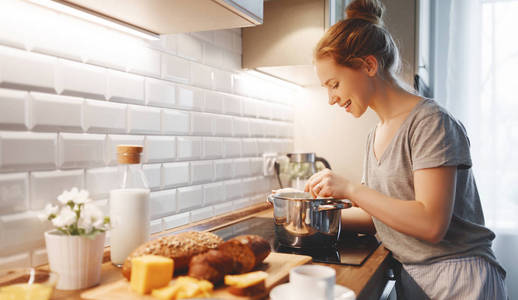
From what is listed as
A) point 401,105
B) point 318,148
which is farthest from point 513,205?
point 401,105

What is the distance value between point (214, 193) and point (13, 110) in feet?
2.87

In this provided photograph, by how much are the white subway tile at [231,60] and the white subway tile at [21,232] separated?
0.98 metres

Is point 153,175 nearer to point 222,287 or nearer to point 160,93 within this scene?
point 160,93

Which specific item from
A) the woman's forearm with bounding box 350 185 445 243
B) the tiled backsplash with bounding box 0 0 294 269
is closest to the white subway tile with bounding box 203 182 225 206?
the tiled backsplash with bounding box 0 0 294 269

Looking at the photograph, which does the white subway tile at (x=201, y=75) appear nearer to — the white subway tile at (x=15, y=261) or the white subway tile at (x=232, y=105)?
the white subway tile at (x=232, y=105)

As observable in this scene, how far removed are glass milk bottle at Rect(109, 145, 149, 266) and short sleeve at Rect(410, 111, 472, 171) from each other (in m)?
0.71

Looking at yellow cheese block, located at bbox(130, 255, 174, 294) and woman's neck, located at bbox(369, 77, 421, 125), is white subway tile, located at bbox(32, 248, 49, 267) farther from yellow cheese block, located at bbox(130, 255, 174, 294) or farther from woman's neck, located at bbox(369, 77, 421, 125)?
woman's neck, located at bbox(369, 77, 421, 125)

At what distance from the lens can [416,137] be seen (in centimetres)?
116

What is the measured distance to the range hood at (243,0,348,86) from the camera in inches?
68.2

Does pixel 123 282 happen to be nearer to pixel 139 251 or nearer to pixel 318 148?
pixel 139 251

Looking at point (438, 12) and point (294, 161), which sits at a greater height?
point (438, 12)

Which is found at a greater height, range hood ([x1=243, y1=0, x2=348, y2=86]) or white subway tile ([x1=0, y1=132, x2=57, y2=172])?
range hood ([x1=243, y1=0, x2=348, y2=86])

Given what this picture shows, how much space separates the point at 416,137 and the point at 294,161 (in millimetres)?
982

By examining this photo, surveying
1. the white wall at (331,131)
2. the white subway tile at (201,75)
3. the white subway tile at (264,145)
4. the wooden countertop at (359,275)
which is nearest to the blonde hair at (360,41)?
the white subway tile at (201,75)
